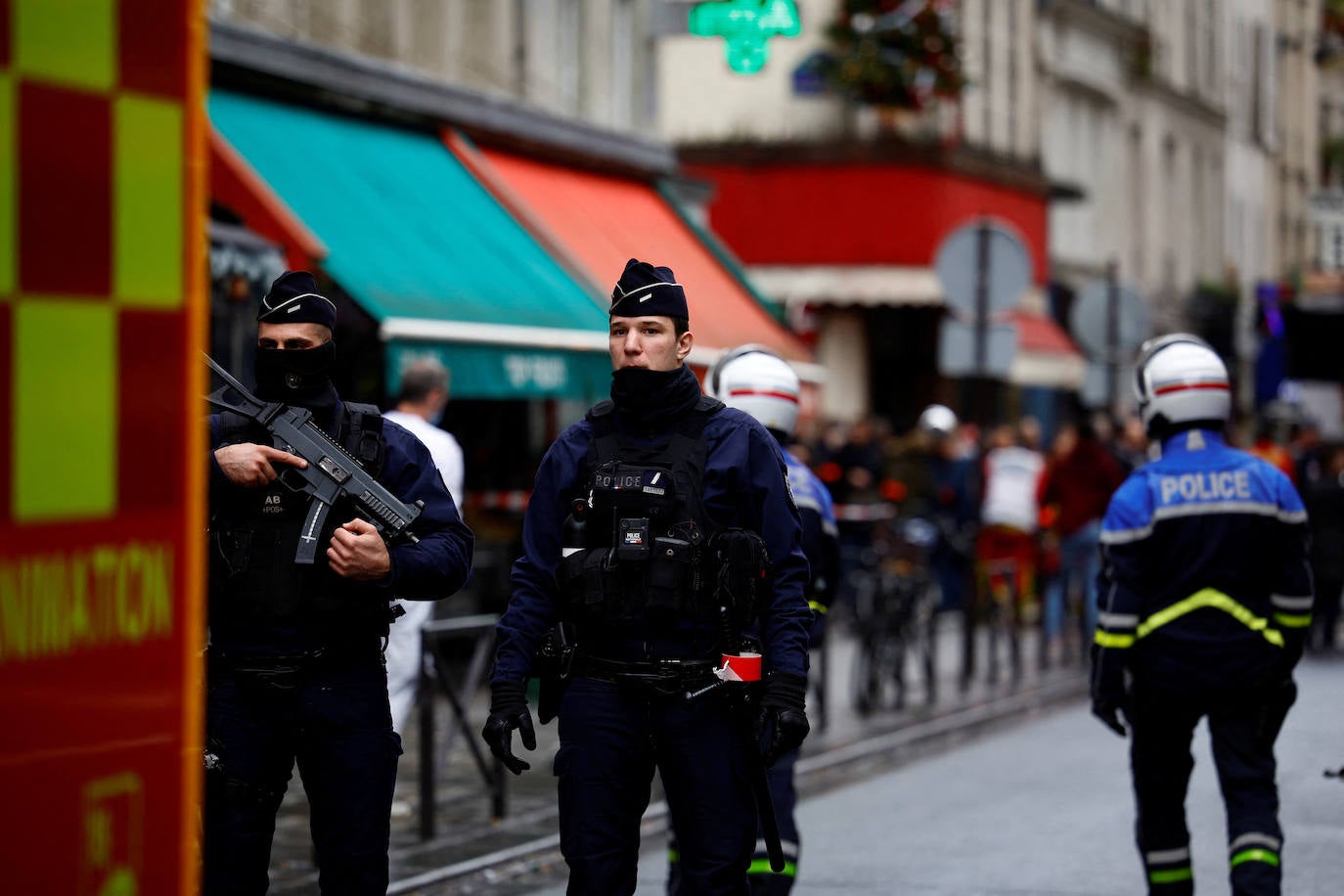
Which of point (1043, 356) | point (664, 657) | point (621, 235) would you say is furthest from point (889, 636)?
point (1043, 356)

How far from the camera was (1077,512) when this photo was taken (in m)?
19.0

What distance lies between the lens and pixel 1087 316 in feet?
63.7

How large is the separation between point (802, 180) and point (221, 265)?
18.7 meters

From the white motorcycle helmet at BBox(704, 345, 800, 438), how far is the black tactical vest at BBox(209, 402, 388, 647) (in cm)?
232

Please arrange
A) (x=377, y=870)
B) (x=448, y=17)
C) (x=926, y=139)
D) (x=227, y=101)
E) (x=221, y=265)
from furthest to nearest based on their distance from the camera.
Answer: (x=926, y=139) → (x=448, y=17) → (x=227, y=101) → (x=221, y=265) → (x=377, y=870)

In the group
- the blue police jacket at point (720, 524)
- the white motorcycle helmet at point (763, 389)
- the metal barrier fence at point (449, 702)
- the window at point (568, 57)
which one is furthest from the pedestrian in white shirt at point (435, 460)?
the window at point (568, 57)

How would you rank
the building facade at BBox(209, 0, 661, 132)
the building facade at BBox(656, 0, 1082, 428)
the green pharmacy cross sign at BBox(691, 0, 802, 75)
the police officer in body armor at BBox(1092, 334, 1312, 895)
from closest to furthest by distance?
the police officer in body armor at BBox(1092, 334, 1312, 895) < the green pharmacy cross sign at BBox(691, 0, 802, 75) < the building facade at BBox(209, 0, 661, 132) < the building facade at BBox(656, 0, 1082, 428)

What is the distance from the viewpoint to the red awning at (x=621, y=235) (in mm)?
18094

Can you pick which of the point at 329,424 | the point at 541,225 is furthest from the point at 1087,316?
the point at 329,424

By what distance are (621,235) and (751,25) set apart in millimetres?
7143

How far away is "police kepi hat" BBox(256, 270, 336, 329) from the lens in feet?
19.1

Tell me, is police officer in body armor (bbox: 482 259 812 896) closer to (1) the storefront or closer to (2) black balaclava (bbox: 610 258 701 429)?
(2) black balaclava (bbox: 610 258 701 429)

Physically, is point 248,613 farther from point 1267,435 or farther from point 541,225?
point 1267,435

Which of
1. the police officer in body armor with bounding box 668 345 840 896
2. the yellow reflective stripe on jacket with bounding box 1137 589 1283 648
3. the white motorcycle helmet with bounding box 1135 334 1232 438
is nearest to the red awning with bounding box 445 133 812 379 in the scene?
the police officer in body armor with bounding box 668 345 840 896
